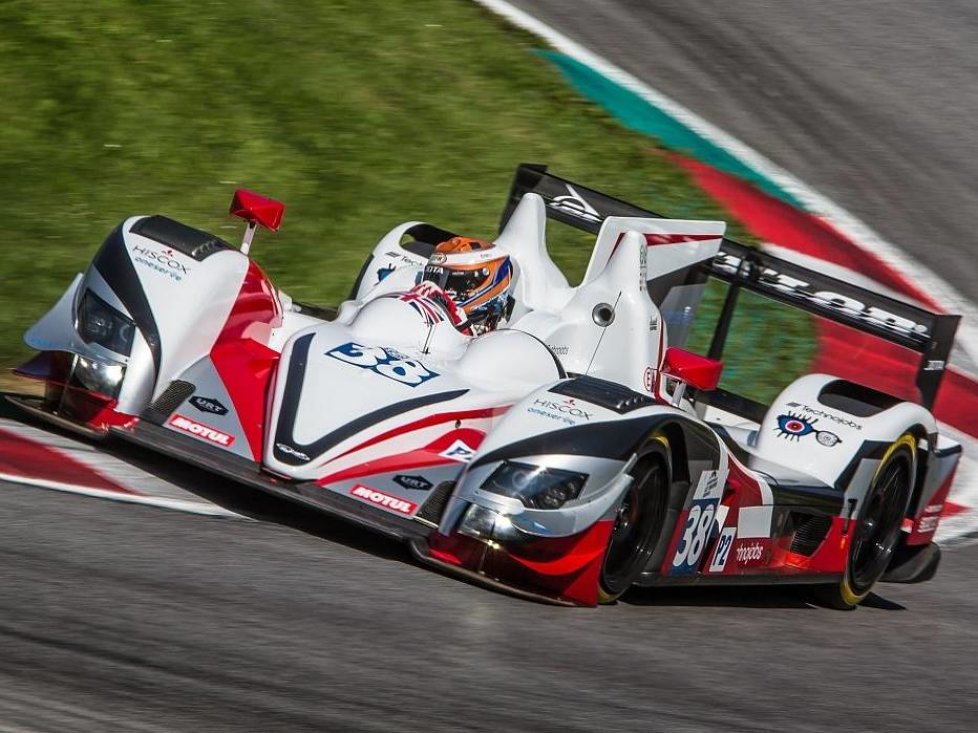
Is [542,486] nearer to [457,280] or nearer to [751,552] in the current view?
[751,552]

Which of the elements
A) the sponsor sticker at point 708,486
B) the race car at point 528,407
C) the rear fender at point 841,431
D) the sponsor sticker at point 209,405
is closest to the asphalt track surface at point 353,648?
the race car at point 528,407

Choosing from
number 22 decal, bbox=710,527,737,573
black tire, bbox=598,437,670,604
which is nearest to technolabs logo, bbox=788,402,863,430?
number 22 decal, bbox=710,527,737,573

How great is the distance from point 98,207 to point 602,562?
592 cm

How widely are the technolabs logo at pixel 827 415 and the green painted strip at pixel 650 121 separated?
17.6ft

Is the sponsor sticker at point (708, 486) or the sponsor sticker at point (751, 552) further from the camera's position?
the sponsor sticker at point (751, 552)

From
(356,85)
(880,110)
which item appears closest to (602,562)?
(356,85)

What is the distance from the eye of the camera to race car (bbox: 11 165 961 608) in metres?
5.81

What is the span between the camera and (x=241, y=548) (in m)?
5.82

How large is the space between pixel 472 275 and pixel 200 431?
155cm

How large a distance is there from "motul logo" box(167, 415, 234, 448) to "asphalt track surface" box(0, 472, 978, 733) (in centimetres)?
34

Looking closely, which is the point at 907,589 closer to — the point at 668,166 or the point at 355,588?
the point at 355,588

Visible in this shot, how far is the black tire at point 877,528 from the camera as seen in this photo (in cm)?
736

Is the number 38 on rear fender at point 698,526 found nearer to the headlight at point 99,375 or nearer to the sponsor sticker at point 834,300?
the sponsor sticker at point 834,300

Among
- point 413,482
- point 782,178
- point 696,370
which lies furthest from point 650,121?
point 413,482
